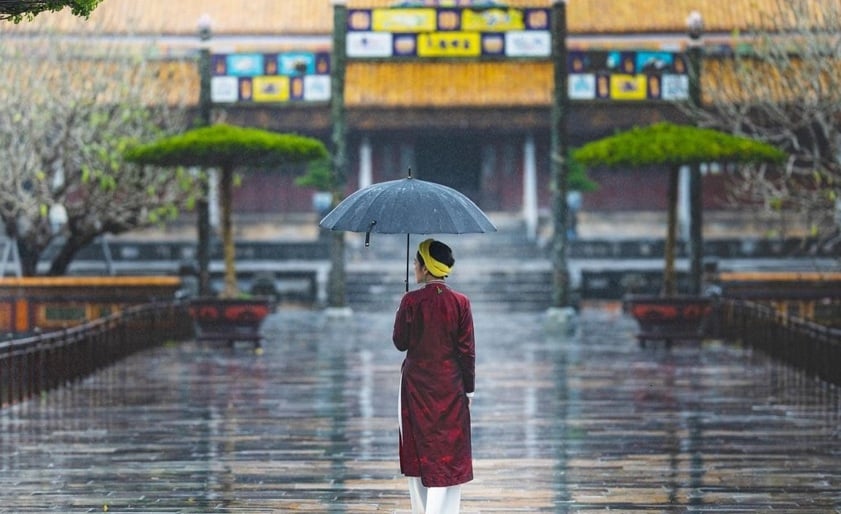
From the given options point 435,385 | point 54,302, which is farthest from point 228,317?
point 435,385

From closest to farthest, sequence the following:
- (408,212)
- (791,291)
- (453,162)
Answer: (408,212), (791,291), (453,162)

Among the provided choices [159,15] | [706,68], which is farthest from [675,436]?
[159,15]

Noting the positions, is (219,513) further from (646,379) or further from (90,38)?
(90,38)

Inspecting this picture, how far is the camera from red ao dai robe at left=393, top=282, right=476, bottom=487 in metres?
8.01

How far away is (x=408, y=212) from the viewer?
8484mm

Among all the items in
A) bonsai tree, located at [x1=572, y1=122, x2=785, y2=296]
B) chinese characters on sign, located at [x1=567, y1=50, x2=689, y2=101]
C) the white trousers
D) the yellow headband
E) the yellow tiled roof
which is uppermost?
the yellow tiled roof

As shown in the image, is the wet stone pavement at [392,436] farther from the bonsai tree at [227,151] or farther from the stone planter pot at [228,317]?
the bonsai tree at [227,151]

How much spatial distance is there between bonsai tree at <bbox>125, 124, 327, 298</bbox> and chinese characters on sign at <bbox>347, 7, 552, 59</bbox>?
5.00 metres

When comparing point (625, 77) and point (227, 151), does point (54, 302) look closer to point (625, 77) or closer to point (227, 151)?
point (227, 151)

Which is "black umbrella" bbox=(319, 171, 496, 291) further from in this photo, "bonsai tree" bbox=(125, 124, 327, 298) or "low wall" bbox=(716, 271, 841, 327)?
"low wall" bbox=(716, 271, 841, 327)

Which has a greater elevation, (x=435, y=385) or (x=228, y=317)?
(x=435, y=385)

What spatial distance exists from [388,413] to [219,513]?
187 inches

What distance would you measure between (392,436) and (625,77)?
581 inches

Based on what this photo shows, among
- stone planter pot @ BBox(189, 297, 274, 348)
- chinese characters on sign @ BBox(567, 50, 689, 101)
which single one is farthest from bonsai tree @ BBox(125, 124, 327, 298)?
chinese characters on sign @ BBox(567, 50, 689, 101)
